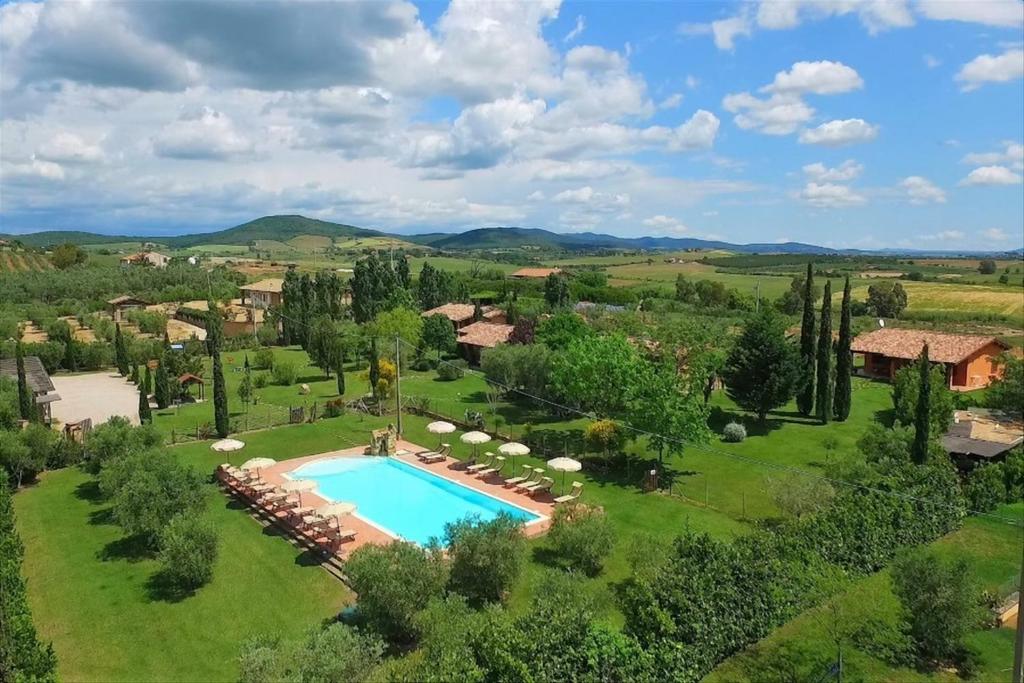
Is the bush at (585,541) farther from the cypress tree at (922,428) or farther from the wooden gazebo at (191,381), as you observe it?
the wooden gazebo at (191,381)

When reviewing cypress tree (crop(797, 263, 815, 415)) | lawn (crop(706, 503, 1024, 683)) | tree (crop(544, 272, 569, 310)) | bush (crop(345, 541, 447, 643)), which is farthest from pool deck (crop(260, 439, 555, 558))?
tree (crop(544, 272, 569, 310))

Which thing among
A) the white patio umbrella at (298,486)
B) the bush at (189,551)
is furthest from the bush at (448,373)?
the bush at (189,551)

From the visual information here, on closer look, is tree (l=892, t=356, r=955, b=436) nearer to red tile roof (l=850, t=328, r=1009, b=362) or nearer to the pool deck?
red tile roof (l=850, t=328, r=1009, b=362)

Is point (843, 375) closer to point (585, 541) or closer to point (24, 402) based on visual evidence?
point (585, 541)

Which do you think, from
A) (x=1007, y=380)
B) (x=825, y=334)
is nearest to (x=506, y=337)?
(x=825, y=334)

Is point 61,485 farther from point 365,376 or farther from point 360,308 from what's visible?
point 360,308
